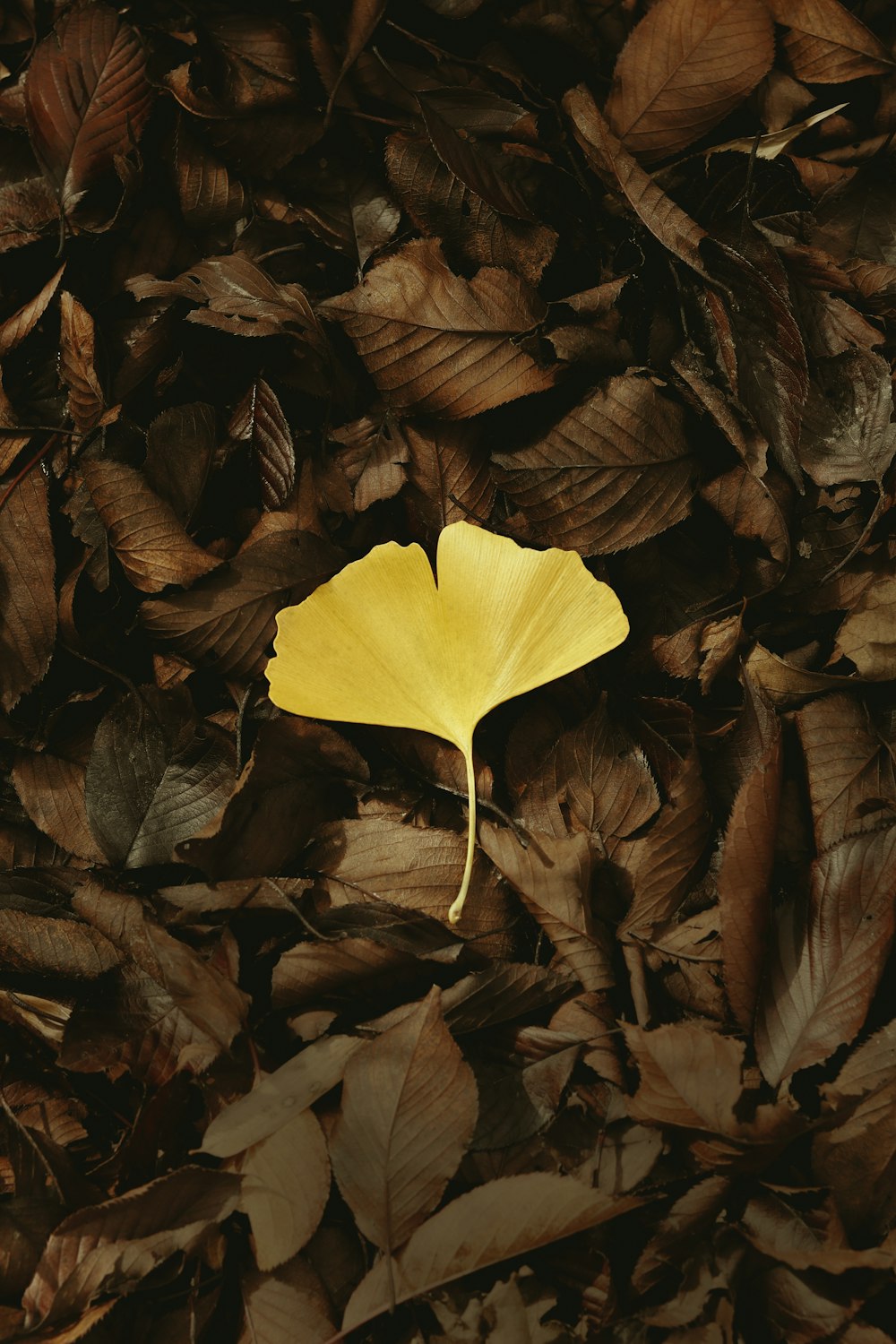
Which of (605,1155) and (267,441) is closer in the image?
(605,1155)

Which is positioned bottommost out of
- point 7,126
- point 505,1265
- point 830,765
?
point 505,1265

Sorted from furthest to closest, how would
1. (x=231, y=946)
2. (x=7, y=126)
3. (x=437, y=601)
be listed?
(x=7, y=126) < (x=437, y=601) < (x=231, y=946)

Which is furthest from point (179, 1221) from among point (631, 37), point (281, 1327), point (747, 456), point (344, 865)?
point (631, 37)

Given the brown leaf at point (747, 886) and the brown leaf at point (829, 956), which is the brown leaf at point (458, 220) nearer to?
the brown leaf at point (747, 886)

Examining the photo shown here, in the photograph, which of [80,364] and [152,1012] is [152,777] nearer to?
[152,1012]

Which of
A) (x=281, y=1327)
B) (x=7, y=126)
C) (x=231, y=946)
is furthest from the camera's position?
(x=7, y=126)

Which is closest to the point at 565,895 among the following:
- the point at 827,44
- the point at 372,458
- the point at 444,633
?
the point at 444,633

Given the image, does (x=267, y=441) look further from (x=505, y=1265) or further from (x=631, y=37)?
(x=505, y=1265)

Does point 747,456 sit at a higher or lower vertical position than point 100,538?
lower
